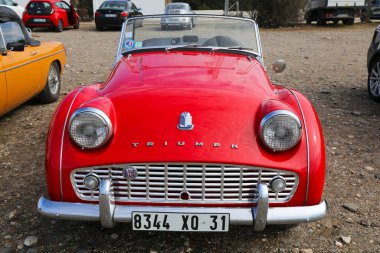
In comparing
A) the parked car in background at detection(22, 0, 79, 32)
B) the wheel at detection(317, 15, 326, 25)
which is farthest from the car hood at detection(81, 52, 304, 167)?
the wheel at detection(317, 15, 326, 25)

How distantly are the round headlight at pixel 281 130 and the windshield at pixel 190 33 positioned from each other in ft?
5.25

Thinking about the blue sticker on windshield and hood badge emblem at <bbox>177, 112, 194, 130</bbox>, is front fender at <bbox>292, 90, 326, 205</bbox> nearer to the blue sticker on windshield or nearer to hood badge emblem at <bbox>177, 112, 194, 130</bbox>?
hood badge emblem at <bbox>177, 112, 194, 130</bbox>

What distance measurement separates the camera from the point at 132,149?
7.97ft

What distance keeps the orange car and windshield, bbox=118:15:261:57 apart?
141 centimetres

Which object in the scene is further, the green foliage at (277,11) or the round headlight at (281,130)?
the green foliage at (277,11)

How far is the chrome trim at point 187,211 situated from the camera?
92.5 inches

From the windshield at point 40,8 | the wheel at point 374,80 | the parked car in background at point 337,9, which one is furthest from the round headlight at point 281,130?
the parked car in background at point 337,9

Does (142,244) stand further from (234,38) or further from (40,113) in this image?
(40,113)

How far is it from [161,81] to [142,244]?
119cm

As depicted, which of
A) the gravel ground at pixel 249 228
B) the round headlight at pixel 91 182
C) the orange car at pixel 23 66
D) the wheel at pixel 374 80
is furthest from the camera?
the wheel at pixel 374 80

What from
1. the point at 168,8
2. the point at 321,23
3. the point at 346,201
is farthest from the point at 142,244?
the point at 321,23

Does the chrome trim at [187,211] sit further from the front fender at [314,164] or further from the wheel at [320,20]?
the wheel at [320,20]

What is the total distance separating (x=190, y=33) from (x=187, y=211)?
2.29 m

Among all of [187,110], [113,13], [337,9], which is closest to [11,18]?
[187,110]
